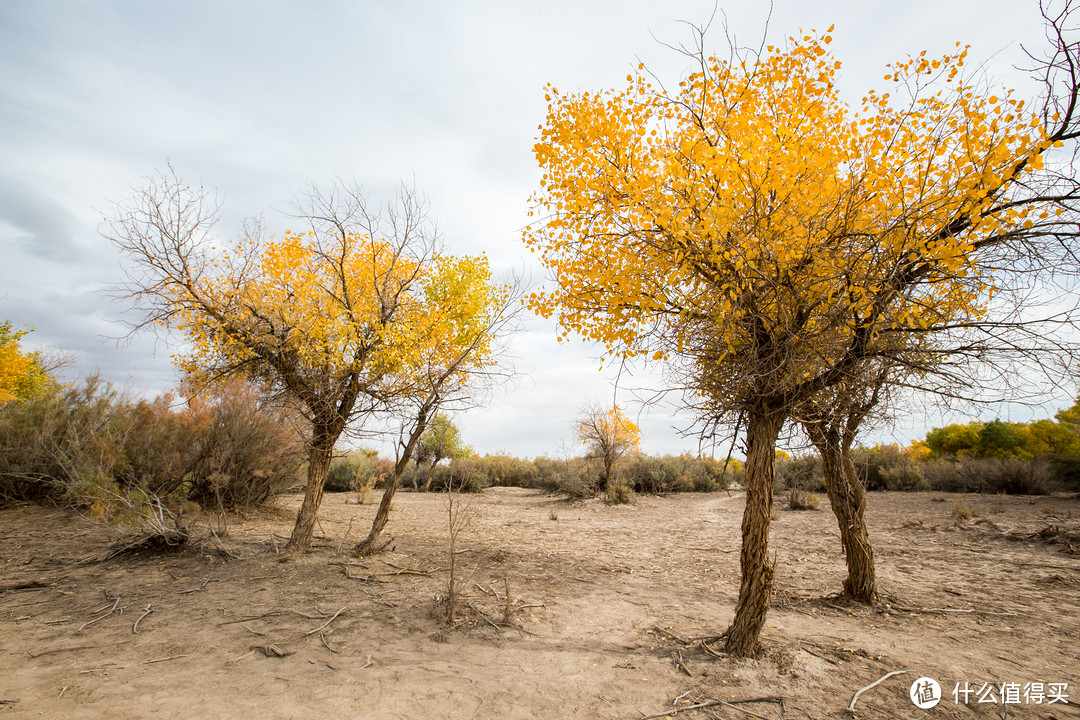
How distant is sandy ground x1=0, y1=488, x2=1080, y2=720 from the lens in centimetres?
358

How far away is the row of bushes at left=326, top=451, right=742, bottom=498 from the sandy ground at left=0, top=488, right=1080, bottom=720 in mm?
9969

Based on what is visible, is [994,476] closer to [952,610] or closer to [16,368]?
[952,610]

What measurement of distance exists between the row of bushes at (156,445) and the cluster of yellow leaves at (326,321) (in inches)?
96.4

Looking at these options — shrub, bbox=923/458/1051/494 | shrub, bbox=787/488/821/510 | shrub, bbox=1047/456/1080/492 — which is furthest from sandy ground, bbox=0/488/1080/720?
shrub, bbox=923/458/1051/494

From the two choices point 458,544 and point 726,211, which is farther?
point 458,544

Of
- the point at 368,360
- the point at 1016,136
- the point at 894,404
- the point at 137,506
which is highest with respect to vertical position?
the point at 1016,136

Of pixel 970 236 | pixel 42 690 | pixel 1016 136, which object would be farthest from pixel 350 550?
pixel 1016 136

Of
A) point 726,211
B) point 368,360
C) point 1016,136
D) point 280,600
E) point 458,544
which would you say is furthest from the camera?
point 458,544

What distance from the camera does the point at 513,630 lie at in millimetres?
4984

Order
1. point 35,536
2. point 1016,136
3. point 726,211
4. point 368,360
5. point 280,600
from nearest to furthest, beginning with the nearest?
1. point 1016,136
2. point 726,211
3. point 280,600
4. point 368,360
5. point 35,536

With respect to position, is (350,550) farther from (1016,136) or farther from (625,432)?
(625,432)

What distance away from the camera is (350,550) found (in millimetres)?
8188

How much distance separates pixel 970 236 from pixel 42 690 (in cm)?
795

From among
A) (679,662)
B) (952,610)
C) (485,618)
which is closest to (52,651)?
(485,618)
